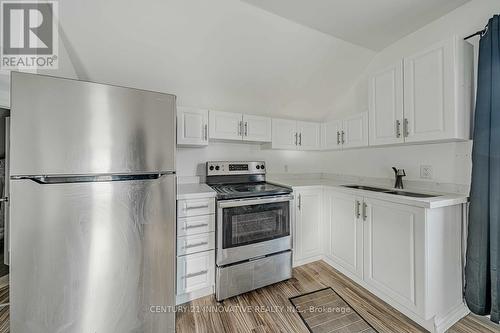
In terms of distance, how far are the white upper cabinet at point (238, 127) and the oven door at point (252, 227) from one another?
0.90 m

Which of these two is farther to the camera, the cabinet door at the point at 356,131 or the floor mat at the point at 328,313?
the cabinet door at the point at 356,131

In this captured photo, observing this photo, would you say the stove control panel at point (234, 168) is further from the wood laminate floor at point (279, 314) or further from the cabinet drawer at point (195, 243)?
the wood laminate floor at point (279, 314)

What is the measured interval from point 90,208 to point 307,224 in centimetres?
218

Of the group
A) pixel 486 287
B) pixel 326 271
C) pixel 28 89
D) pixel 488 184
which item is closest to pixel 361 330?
pixel 326 271

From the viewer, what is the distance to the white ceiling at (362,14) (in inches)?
70.8

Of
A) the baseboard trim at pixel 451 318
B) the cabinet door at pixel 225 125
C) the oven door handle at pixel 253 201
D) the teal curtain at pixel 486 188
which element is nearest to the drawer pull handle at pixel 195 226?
the oven door handle at pixel 253 201

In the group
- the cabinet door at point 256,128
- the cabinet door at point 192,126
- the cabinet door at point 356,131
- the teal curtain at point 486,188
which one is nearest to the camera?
the teal curtain at point 486,188

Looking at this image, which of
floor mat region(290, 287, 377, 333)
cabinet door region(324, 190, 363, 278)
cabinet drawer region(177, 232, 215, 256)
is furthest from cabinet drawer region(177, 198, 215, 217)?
cabinet door region(324, 190, 363, 278)

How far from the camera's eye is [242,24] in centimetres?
192

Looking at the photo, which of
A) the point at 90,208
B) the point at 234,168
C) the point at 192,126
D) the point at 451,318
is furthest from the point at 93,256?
the point at 451,318

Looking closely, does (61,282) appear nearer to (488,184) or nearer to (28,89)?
(28,89)

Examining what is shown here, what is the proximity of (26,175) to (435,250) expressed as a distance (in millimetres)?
2821

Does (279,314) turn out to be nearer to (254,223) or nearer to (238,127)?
(254,223)

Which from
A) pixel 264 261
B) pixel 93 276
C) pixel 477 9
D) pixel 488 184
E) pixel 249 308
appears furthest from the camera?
pixel 264 261
